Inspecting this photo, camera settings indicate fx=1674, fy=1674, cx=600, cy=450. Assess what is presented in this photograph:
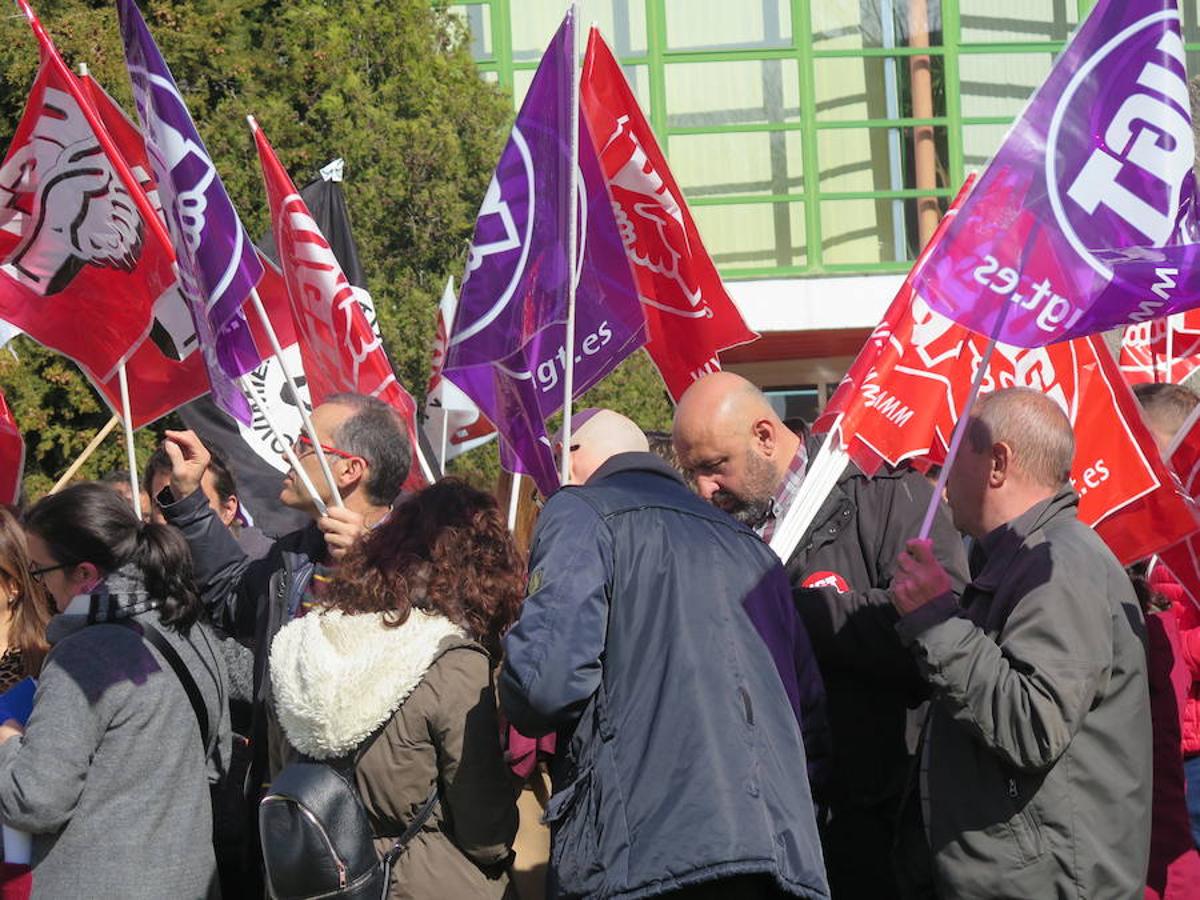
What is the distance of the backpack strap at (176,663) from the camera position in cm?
436

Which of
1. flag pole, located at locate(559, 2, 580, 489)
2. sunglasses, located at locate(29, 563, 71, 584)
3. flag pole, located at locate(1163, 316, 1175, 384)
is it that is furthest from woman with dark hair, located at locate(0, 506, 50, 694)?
flag pole, located at locate(1163, 316, 1175, 384)

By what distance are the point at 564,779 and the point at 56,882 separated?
1.41 metres

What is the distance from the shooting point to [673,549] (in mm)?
3713

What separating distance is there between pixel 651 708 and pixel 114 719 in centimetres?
146

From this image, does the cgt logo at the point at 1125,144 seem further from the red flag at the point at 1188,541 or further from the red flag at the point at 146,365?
the red flag at the point at 146,365

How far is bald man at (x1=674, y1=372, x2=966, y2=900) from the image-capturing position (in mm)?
4367

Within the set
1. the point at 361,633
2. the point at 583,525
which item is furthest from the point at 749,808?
the point at 361,633

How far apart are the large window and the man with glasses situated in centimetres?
1034

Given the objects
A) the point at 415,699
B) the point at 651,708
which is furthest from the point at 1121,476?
the point at 415,699

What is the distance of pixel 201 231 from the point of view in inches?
195

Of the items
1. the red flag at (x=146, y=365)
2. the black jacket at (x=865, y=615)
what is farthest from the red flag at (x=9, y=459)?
the black jacket at (x=865, y=615)

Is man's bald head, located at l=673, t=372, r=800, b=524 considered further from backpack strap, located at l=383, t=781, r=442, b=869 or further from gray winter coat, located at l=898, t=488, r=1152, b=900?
backpack strap, located at l=383, t=781, r=442, b=869

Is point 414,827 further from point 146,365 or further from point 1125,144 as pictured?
point 146,365

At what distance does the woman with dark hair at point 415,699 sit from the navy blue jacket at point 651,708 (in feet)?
1.38
